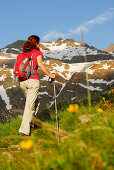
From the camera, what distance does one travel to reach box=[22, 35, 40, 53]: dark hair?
7430 millimetres

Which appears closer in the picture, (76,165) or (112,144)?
(76,165)

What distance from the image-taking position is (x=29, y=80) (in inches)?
283

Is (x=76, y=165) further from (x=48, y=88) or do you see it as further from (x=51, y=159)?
(x=48, y=88)

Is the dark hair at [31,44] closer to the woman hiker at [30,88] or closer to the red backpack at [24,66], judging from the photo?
the woman hiker at [30,88]

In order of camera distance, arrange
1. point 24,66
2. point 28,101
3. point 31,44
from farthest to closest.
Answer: point 31,44, point 28,101, point 24,66

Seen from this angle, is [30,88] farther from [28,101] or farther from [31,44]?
[31,44]

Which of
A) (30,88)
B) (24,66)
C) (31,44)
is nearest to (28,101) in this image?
(30,88)

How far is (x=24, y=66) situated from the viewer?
691 cm

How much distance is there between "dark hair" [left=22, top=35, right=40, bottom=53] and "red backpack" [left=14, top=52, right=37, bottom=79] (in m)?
0.36

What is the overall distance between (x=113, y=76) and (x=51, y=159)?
16031cm

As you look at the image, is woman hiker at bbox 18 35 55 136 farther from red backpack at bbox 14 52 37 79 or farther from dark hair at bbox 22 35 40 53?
red backpack at bbox 14 52 37 79

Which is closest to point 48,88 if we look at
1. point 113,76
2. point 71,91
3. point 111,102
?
point 71,91

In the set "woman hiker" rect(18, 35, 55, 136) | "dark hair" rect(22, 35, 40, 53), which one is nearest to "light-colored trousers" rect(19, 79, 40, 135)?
"woman hiker" rect(18, 35, 55, 136)

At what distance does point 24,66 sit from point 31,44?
3.20ft
